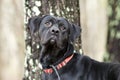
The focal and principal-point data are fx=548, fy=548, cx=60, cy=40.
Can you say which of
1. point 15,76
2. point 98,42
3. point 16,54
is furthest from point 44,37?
point 16,54

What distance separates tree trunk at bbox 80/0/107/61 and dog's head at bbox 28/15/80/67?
205 centimetres

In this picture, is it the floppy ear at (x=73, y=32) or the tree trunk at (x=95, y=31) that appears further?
the tree trunk at (x=95, y=31)

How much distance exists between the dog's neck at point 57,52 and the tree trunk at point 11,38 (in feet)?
38.6

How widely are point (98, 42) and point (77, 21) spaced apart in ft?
6.70

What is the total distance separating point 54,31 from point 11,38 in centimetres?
1281

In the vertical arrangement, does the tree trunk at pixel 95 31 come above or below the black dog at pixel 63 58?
below

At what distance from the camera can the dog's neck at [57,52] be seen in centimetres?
658

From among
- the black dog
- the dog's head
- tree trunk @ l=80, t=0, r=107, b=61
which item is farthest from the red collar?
tree trunk @ l=80, t=0, r=107, b=61

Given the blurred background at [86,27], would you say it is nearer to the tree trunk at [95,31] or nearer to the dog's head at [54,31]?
the tree trunk at [95,31]

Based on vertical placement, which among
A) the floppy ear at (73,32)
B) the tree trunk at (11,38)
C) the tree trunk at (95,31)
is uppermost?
the floppy ear at (73,32)

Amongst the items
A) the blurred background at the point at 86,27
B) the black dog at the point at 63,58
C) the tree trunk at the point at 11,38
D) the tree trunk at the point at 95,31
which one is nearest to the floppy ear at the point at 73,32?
the black dog at the point at 63,58

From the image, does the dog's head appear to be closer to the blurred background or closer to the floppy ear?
the floppy ear

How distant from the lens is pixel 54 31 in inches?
251

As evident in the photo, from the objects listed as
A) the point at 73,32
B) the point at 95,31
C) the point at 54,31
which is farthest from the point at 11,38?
the point at 54,31
